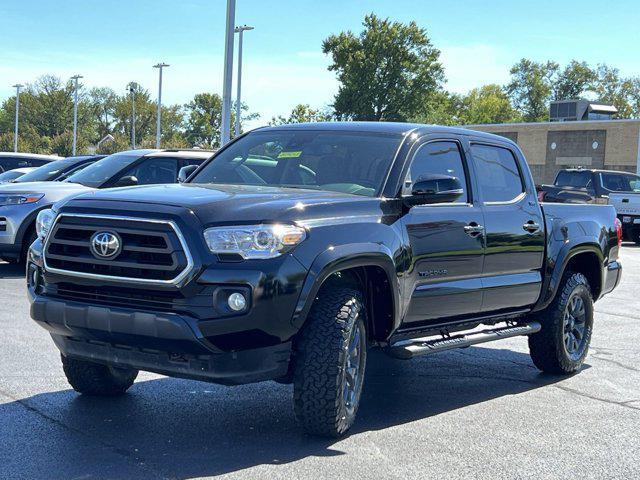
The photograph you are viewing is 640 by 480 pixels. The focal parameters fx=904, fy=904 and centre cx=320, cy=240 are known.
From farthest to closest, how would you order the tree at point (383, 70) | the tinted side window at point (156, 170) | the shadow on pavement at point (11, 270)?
the tree at point (383, 70) → the tinted side window at point (156, 170) → the shadow on pavement at point (11, 270)

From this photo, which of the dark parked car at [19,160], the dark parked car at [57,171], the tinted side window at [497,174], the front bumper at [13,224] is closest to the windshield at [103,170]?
the front bumper at [13,224]

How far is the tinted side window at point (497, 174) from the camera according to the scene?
691 cm

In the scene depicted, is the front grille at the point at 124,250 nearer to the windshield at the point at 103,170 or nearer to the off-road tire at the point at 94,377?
the off-road tire at the point at 94,377

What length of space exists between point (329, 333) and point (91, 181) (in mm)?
8839

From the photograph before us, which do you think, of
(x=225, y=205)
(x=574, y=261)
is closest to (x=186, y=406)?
(x=225, y=205)

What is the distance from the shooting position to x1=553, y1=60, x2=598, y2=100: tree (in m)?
107

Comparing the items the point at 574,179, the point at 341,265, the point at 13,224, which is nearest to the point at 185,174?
the point at 341,265

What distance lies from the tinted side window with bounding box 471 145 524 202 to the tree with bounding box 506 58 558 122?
103708 mm

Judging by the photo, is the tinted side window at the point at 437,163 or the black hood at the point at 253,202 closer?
the black hood at the point at 253,202

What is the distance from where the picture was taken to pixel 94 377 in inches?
231

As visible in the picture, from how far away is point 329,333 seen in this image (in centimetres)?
504

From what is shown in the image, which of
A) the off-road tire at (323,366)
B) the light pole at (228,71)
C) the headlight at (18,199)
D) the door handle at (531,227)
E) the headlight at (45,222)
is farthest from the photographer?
the light pole at (228,71)

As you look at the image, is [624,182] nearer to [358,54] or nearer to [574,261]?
[574,261]

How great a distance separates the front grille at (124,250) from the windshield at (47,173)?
10.6 meters
